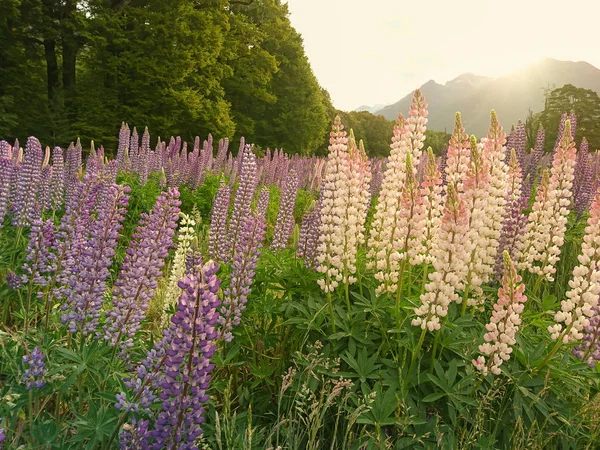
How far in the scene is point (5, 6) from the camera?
18766 mm

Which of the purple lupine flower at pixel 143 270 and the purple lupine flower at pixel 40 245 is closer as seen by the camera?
the purple lupine flower at pixel 143 270

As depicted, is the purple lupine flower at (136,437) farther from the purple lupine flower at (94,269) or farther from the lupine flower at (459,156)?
the lupine flower at (459,156)

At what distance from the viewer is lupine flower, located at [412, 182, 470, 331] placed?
270 cm

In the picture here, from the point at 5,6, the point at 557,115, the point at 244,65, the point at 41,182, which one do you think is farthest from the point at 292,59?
the point at 41,182

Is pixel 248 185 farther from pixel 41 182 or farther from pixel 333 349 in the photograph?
pixel 41 182

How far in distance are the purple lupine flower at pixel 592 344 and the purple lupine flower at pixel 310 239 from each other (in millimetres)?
2130

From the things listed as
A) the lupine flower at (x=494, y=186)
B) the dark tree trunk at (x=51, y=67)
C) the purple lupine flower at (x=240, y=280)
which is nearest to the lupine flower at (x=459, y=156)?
the lupine flower at (x=494, y=186)

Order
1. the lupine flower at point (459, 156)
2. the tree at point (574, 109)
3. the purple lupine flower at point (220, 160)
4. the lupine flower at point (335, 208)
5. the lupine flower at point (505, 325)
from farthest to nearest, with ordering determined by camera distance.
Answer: the tree at point (574, 109)
the purple lupine flower at point (220, 160)
the lupine flower at point (459, 156)
the lupine flower at point (335, 208)
the lupine flower at point (505, 325)

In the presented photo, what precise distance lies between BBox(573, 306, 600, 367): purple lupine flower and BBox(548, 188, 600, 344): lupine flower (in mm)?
136

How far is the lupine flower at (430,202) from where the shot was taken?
3.09m

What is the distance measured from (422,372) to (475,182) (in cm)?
136

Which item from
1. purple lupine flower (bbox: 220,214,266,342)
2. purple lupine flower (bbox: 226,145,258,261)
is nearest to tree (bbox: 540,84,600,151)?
purple lupine flower (bbox: 226,145,258,261)

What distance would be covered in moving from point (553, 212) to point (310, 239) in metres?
2.18

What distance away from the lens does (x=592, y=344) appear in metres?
3.08
